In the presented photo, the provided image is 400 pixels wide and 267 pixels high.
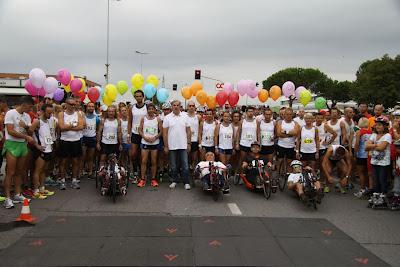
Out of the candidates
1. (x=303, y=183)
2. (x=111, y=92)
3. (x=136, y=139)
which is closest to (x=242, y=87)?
(x=111, y=92)

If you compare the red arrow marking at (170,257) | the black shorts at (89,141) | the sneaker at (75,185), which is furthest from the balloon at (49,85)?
the red arrow marking at (170,257)

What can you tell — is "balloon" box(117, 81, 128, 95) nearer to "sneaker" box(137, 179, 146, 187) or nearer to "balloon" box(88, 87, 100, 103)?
"balloon" box(88, 87, 100, 103)

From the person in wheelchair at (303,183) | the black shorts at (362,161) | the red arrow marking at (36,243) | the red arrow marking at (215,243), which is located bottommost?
the red arrow marking at (36,243)

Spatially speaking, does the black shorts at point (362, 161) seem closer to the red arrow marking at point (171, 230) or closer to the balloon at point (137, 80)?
the red arrow marking at point (171, 230)

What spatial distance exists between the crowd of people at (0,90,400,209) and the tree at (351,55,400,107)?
4660cm

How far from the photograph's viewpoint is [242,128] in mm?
9602

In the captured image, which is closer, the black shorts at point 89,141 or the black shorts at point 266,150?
the black shorts at point 266,150

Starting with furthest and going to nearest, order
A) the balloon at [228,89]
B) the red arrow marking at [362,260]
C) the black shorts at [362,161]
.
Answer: the balloon at [228,89], the black shorts at [362,161], the red arrow marking at [362,260]

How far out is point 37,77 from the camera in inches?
485

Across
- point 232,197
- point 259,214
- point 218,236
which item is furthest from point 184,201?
point 218,236

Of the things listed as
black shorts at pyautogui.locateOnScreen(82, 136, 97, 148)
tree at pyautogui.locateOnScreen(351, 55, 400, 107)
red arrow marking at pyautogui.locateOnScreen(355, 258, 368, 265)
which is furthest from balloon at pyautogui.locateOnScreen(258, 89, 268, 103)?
tree at pyautogui.locateOnScreen(351, 55, 400, 107)

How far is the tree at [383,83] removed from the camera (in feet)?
168

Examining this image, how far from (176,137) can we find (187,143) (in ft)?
1.23

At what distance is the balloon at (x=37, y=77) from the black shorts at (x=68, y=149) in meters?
4.65
